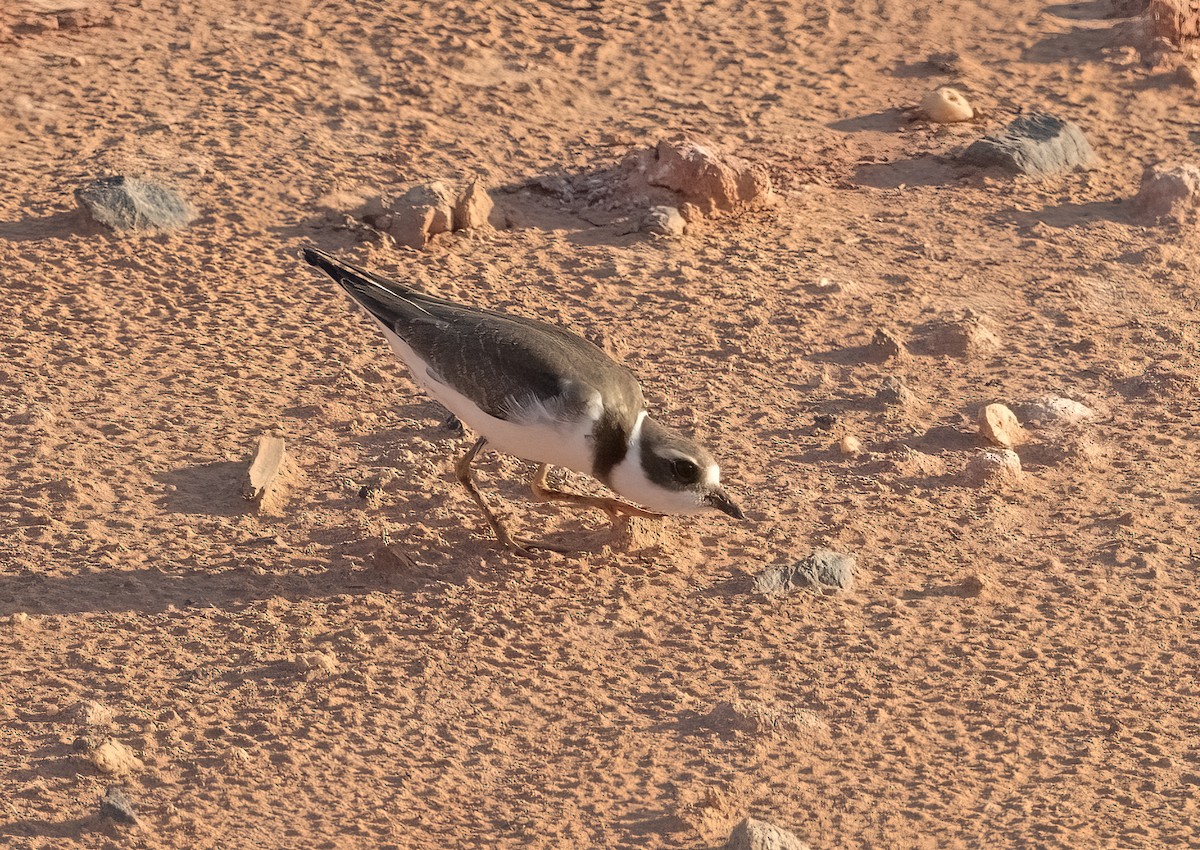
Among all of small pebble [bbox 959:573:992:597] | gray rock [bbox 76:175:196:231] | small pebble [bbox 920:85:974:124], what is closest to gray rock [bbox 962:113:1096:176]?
small pebble [bbox 920:85:974:124]

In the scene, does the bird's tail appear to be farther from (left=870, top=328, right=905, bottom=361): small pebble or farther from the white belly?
(left=870, top=328, right=905, bottom=361): small pebble

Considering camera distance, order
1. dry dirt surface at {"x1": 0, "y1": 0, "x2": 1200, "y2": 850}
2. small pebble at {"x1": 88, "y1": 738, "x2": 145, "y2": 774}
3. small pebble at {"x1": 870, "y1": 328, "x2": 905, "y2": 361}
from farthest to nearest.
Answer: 1. small pebble at {"x1": 870, "y1": 328, "x2": 905, "y2": 361}
2. dry dirt surface at {"x1": 0, "y1": 0, "x2": 1200, "y2": 850}
3. small pebble at {"x1": 88, "y1": 738, "x2": 145, "y2": 774}

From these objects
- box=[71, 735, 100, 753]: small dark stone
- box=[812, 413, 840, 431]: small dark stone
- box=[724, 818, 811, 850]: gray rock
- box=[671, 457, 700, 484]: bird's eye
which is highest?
box=[671, 457, 700, 484]: bird's eye

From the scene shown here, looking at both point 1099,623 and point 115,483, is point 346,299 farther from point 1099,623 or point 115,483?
point 1099,623

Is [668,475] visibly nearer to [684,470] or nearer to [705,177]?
[684,470]

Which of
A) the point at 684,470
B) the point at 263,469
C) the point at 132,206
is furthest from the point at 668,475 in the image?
the point at 132,206

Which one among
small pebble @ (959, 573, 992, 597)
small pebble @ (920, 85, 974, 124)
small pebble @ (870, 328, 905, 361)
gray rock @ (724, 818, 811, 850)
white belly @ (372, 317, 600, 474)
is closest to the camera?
gray rock @ (724, 818, 811, 850)

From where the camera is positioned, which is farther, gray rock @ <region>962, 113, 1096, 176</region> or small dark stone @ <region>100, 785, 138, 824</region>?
gray rock @ <region>962, 113, 1096, 176</region>
